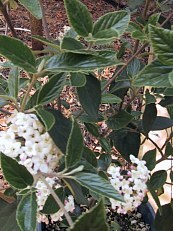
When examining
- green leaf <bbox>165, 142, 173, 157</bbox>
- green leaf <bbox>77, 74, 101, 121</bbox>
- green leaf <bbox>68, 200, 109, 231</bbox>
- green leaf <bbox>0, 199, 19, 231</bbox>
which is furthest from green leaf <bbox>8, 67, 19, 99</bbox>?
green leaf <bbox>165, 142, 173, 157</bbox>

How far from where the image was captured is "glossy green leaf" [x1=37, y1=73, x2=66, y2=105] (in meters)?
0.63

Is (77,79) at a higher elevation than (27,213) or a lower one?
higher

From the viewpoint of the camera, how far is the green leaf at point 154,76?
593mm

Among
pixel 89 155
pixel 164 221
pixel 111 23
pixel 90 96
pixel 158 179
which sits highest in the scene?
pixel 111 23

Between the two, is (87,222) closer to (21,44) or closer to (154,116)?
(21,44)

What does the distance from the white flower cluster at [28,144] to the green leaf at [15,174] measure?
4cm

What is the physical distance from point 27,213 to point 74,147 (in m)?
0.10

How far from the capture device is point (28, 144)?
0.60 m

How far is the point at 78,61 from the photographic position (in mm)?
579

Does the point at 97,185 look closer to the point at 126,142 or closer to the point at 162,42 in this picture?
the point at 162,42

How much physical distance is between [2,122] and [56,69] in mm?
1889

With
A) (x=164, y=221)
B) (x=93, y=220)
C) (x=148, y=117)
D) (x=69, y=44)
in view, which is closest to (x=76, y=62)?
(x=69, y=44)

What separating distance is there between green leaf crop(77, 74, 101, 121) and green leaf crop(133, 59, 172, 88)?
125 millimetres

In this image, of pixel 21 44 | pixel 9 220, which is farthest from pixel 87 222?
pixel 9 220
